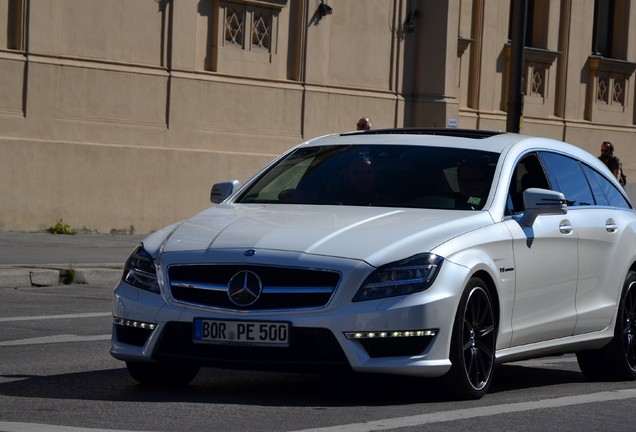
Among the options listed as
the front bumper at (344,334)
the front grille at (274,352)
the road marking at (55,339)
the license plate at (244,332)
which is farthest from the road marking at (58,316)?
the license plate at (244,332)

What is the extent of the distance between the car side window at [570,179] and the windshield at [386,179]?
736 mm

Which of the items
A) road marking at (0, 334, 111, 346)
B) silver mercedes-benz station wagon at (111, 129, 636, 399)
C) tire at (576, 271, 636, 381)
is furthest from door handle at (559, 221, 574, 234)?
road marking at (0, 334, 111, 346)

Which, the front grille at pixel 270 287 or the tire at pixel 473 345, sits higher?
the front grille at pixel 270 287

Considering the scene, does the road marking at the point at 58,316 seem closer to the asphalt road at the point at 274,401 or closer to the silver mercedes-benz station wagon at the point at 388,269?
the asphalt road at the point at 274,401

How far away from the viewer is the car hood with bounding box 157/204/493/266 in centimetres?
755

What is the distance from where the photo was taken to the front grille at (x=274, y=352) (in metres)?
7.41

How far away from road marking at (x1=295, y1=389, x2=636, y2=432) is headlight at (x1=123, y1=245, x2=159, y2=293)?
1497 millimetres

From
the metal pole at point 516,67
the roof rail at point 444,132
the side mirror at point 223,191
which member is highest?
the metal pole at point 516,67

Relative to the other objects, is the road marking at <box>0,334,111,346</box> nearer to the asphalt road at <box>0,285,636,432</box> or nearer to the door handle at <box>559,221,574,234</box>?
the asphalt road at <box>0,285,636,432</box>

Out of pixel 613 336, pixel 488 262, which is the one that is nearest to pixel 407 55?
pixel 613 336

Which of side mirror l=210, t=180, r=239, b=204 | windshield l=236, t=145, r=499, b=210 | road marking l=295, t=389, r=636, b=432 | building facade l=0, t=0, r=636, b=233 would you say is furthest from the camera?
building facade l=0, t=0, r=636, b=233

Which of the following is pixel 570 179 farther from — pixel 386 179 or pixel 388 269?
pixel 388 269

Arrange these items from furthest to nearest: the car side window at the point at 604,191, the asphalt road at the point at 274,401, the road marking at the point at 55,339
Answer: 1. the road marking at the point at 55,339
2. the car side window at the point at 604,191
3. the asphalt road at the point at 274,401

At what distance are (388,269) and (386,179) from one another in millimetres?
1415
